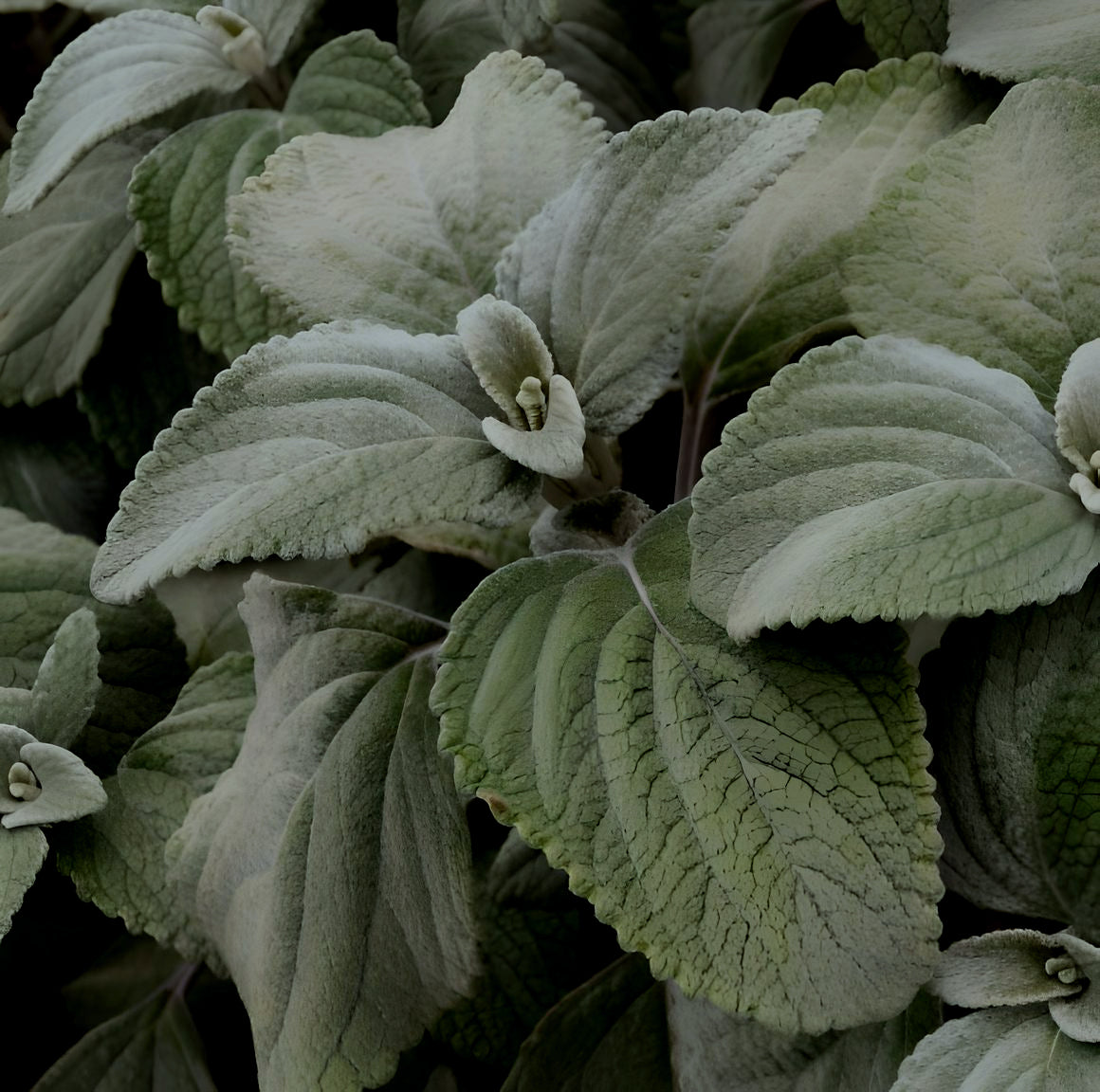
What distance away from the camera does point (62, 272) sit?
0.87 metres

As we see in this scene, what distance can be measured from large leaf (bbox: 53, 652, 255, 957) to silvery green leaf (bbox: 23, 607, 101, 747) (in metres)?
0.04

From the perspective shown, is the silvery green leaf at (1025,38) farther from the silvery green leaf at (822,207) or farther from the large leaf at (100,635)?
the large leaf at (100,635)

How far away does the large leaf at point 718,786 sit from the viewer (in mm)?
443

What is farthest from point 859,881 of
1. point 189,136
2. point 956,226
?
point 189,136

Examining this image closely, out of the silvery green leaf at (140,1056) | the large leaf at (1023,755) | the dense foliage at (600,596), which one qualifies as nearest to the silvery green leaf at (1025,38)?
the dense foliage at (600,596)

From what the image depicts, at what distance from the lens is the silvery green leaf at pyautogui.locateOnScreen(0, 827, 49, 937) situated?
0.60 metres

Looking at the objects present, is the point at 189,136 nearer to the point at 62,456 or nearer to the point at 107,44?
the point at 107,44

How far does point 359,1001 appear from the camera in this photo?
55cm

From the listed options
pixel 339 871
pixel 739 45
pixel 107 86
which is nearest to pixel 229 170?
pixel 107 86

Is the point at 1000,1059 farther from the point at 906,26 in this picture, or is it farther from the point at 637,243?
the point at 906,26

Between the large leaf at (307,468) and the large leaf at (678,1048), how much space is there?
0.24 meters

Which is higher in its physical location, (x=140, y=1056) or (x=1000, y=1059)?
(x=1000, y=1059)

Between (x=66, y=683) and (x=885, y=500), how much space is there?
414mm

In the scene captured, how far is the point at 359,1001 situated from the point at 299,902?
5cm
